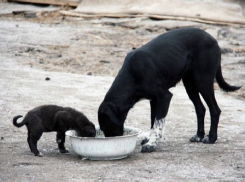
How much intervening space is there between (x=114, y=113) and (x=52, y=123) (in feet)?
2.29

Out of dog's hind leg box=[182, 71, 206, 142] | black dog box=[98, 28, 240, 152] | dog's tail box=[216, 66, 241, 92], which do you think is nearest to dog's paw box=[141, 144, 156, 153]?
black dog box=[98, 28, 240, 152]

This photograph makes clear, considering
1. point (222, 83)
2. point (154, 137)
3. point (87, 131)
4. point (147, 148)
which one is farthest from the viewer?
point (222, 83)

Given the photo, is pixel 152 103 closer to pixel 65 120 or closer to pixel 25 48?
pixel 65 120

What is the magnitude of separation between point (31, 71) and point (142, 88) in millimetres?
5334

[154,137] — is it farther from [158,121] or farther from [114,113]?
[114,113]

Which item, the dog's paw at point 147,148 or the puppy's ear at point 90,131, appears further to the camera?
the dog's paw at point 147,148

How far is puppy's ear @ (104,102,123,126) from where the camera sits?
273 inches

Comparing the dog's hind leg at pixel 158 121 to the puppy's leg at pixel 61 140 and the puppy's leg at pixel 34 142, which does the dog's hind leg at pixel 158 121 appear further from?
the puppy's leg at pixel 34 142

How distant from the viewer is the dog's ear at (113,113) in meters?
6.92

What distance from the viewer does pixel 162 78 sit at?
734 centimetres

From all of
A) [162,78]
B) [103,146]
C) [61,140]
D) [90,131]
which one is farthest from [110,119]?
[162,78]

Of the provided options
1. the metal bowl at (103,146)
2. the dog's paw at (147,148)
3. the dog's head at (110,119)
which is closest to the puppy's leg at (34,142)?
the metal bowl at (103,146)

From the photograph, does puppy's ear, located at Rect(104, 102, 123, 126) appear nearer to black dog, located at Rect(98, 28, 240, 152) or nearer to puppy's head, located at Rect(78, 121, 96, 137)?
black dog, located at Rect(98, 28, 240, 152)

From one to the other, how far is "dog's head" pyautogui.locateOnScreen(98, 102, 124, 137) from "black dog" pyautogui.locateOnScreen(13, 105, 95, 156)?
0.51ft
